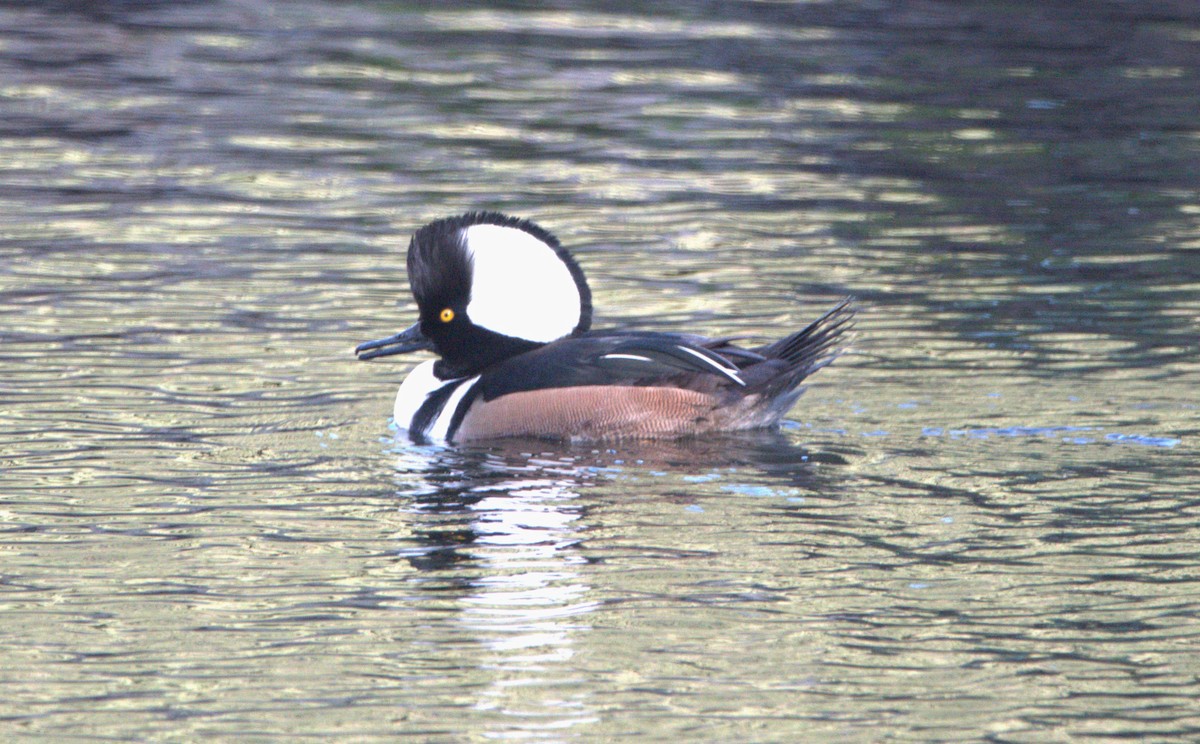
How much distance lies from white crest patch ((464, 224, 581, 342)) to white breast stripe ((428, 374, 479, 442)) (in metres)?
0.35

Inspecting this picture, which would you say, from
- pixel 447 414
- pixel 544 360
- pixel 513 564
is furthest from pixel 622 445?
pixel 513 564

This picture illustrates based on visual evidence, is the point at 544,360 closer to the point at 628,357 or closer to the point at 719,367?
the point at 628,357

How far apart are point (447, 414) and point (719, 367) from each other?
49.0 inches

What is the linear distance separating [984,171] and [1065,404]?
6317 mm

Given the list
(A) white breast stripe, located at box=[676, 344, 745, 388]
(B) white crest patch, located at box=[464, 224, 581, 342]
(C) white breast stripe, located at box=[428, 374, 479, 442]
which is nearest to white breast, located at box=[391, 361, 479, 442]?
(C) white breast stripe, located at box=[428, 374, 479, 442]

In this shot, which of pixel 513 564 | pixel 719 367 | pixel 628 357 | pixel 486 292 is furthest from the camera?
pixel 486 292

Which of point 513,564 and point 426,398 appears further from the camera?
point 426,398

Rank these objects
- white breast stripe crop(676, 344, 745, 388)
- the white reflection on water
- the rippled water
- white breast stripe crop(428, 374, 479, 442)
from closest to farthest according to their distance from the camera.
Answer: the white reflection on water → the rippled water → white breast stripe crop(676, 344, 745, 388) → white breast stripe crop(428, 374, 479, 442)

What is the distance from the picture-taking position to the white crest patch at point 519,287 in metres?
8.87

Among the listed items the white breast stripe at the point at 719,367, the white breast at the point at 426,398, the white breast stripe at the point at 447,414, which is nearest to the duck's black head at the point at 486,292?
the white breast at the point at 426,398

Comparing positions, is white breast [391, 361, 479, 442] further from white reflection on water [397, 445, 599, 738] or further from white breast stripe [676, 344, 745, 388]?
white breast stripe [676, 344, 745, 388]

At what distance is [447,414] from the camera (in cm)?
870

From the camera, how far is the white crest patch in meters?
8.87

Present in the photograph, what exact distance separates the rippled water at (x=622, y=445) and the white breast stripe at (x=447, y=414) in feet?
0.62
